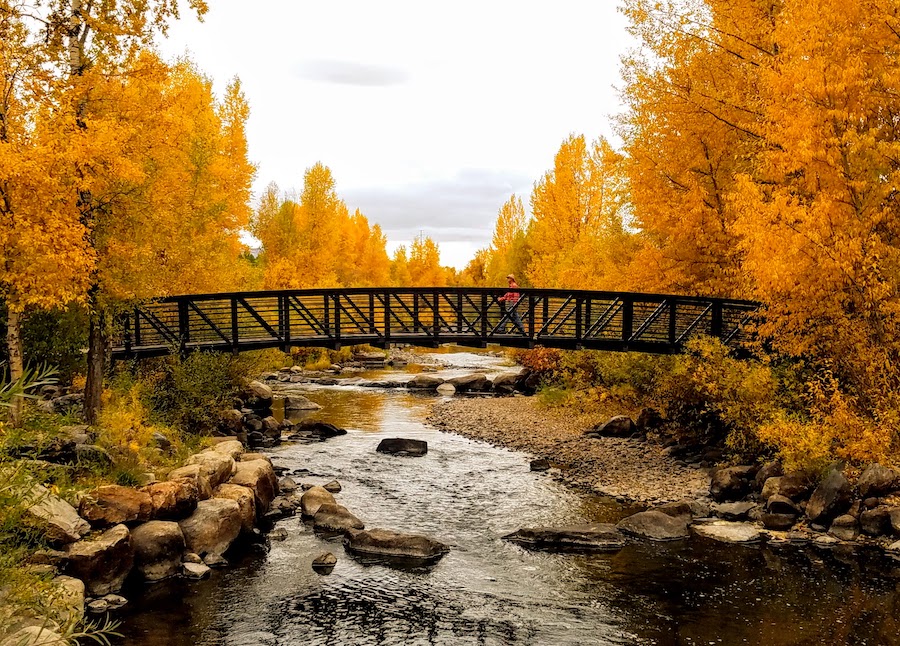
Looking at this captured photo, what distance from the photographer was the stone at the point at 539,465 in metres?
18.0

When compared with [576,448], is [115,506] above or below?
above

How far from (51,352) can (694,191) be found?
16.3 meters

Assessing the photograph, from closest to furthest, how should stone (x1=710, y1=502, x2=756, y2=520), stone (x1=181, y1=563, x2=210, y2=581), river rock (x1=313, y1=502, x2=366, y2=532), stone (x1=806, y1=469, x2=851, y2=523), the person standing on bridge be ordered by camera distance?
stone (x1=181, y1=563, x2=210, y2=581)
stone (x1=806, y1=469, x2=851, y2=523)
river rock (x1=313, y1=502, x2=366, y2=532)
stone (x1=710, y1=502, x2=756, y2=520)
the person standing on bridge

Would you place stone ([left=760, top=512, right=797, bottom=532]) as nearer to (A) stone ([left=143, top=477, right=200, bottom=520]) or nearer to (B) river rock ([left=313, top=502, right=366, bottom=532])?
(B) river rock ([left=313, top=502, right=366, bottom=532])

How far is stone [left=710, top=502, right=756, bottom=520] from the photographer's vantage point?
45.7 feet

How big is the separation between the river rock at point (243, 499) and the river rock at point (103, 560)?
244 cm

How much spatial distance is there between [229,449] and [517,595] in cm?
825

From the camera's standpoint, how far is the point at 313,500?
14.4m

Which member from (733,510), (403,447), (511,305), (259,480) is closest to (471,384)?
(511,305)

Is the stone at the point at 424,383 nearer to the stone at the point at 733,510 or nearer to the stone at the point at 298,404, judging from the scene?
the stone at the point at 298,404

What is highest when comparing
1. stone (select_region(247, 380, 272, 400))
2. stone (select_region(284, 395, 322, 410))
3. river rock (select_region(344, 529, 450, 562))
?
stone (select_region(247, 380, 272, 400))

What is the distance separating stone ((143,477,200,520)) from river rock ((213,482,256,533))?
0.87 m

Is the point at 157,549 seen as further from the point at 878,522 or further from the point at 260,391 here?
the point at 260,391

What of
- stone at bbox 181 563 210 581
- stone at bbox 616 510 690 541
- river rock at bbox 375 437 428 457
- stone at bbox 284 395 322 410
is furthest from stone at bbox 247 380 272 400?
stone at bbox 616 510 690 541
